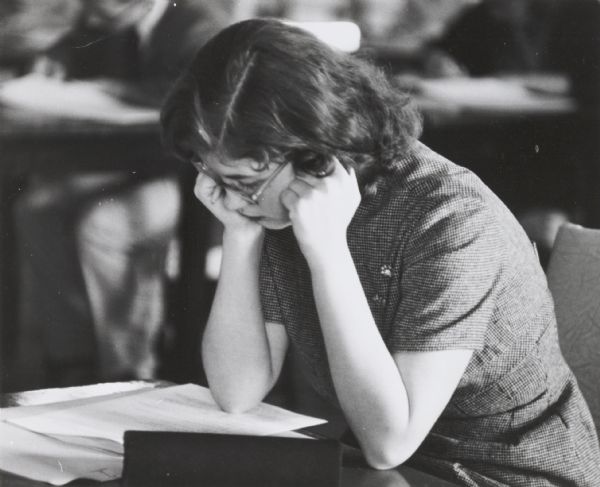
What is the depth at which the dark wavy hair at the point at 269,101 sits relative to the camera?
0.96m

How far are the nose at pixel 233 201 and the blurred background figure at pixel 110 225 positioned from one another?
0.45 metres

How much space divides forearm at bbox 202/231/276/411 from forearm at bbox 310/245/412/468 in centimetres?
23

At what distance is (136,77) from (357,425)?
824mm

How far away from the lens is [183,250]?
1.65 metres

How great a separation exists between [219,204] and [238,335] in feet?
0.69

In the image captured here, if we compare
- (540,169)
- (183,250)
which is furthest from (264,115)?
(540,169)

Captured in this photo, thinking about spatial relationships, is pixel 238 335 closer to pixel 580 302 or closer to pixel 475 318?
pixel 475 318

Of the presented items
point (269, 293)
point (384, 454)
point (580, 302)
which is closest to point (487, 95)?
point (580, 302)

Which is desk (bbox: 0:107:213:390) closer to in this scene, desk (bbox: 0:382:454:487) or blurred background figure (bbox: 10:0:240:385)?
blurred background figure (bbox: 10:0:240:385)

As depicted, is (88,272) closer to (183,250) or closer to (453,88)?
(183,250)

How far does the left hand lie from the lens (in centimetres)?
99

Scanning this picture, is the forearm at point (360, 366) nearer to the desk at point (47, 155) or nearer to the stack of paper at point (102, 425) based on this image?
the stack of paper at point (102, 425)

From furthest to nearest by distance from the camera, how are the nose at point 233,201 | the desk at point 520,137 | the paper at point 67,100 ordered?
the desk at point 520,137, the paper at point 67,100, the nose at point 233,201

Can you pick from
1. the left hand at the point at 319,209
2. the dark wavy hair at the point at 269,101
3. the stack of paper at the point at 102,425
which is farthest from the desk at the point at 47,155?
the left hand at the point at 319,209
